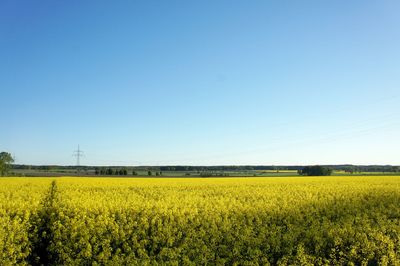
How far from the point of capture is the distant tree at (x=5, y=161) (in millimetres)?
108938

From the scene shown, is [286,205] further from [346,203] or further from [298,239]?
[298,239]

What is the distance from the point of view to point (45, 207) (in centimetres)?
1673

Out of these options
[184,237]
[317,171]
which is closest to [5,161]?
[317,171]

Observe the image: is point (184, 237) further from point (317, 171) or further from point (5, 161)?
point (5, 161)

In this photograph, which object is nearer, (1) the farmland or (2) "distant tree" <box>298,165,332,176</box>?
(1) the farmland

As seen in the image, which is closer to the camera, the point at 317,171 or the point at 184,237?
the point at 184,237

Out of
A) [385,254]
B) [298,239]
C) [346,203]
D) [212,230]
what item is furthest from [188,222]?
[346,203]

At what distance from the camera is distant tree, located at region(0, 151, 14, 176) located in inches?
4289

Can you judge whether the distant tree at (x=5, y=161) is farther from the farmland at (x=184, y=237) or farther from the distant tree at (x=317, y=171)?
the farmland at (x=184, y=237)

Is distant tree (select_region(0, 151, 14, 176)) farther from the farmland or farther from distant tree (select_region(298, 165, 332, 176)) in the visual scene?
the farmland

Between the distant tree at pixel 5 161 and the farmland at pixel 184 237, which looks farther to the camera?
the distant tree at pixel 5 161

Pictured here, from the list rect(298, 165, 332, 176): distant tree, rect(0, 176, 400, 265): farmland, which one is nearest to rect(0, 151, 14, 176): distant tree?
rect(298, 165, 332, 176): distant tree

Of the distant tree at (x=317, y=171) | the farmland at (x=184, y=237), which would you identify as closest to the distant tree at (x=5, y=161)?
the distant tree at (x=317, y=171)

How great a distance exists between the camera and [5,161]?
4449 inches
